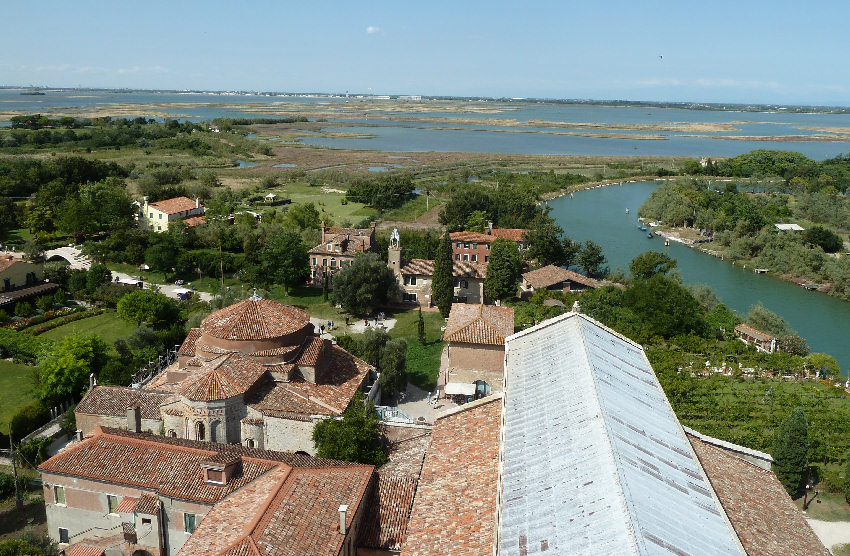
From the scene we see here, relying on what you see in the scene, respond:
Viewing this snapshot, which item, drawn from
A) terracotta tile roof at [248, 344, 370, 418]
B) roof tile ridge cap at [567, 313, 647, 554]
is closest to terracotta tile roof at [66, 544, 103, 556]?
terracotta tile roof at [248, 344, 370, 418]

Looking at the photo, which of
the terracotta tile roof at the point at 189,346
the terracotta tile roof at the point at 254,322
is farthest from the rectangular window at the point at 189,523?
the terracotta tile roof at the point at 189,346

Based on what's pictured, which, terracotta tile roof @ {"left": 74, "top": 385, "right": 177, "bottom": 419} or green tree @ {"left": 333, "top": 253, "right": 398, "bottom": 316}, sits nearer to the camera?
terracotta tile roof @ {"left": 74, "top": 385, "right": 177, "bottom": 419}

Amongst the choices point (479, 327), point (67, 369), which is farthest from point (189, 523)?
point (479, 327)

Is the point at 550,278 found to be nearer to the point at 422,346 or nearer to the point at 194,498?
the point at 422,346

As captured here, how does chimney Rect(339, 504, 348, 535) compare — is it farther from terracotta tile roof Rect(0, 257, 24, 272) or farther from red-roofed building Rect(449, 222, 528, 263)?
red-roofed building Rect(449, 222, 528, 263)

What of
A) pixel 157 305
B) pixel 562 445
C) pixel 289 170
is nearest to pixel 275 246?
pixel 157 305

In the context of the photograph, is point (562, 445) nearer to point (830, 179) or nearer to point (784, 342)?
point (784, 342)

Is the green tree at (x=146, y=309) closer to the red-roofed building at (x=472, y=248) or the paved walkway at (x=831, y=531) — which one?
the red-roofed building at (x=472, y=248)
